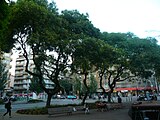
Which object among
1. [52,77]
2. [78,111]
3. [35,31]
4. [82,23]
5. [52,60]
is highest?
[82,23]

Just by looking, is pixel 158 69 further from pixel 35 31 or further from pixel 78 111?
pixel 35 31

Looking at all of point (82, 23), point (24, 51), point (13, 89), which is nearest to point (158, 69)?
point (82, 23)

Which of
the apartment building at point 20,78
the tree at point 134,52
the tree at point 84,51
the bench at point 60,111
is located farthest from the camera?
the apartment building at point 20,78

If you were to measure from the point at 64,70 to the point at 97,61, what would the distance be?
3.94 meters

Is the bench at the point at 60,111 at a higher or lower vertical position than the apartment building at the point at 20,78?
lower

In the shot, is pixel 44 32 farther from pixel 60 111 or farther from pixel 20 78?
pixel 20 78

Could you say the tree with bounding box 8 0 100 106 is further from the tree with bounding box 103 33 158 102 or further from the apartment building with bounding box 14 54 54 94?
the apartment building with bounding box 14 54 54 94

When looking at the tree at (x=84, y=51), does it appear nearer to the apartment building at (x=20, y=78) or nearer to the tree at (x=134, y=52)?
the tree at (x=134, y=52)

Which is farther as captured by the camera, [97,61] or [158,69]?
[158,69]

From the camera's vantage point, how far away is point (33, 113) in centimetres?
2147

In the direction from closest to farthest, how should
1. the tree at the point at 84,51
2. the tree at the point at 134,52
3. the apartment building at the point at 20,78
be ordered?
the tree at the point at 84,51 → the tree at the point at 134,52 → the apartment building at the point at 20,78

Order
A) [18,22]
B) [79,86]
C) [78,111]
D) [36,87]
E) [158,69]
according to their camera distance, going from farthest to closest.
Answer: [79,86], [36,87], [158,69], [78,111], [18,22]

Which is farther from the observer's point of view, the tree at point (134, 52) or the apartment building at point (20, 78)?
the apartment building at point (20, 78)

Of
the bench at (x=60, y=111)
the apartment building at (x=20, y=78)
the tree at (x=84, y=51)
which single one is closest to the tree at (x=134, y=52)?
the tree at (x=84, y=51)
